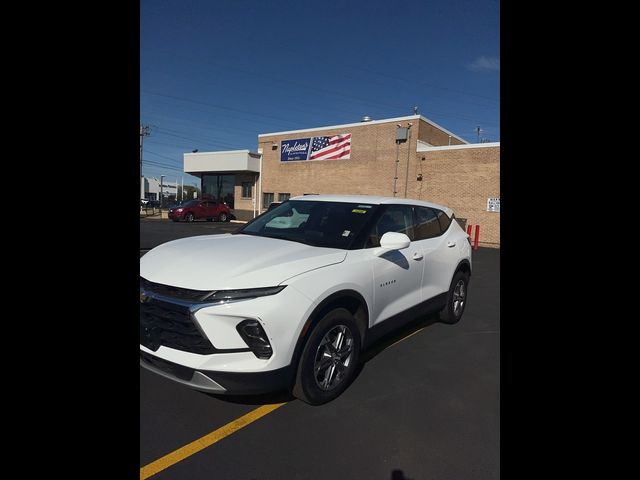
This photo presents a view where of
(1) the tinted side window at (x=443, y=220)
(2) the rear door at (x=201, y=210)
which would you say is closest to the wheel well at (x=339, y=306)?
(1) the tinted side window at (x=443, y=220)

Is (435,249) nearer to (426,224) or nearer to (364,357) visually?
(426,224)

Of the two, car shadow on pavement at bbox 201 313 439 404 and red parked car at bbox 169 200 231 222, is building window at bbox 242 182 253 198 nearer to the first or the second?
red parked car at bbox 169 200 231 222

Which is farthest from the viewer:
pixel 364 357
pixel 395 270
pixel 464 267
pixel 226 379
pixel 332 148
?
pixel 332 148

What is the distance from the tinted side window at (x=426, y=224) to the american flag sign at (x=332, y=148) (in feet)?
62.7

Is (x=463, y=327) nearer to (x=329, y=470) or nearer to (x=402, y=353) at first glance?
(x=402, y=353)

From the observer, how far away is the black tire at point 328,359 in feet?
8.98

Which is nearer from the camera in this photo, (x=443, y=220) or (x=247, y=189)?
(x=443, y=220)

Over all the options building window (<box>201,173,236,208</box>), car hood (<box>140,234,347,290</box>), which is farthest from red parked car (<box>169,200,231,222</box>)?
car hood (<box>140,234,347,290</box>)

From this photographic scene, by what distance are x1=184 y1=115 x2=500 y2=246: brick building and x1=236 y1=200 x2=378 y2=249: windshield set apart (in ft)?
51.5

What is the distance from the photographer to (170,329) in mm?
2568

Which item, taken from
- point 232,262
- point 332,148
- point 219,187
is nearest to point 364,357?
point 232,262

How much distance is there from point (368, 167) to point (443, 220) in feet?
58.6
